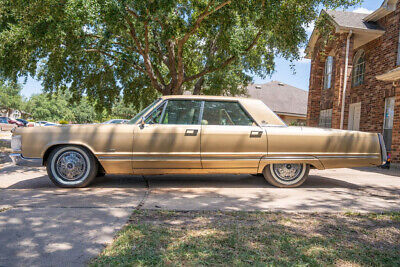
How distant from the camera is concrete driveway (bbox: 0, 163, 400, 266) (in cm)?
263

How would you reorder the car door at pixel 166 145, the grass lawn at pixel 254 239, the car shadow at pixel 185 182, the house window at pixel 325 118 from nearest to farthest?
the grass lawn at pixel 254 239 → the car door at pixel 166 145 → the car shadow at pixel 185 182 → the house window at pixel 325 118

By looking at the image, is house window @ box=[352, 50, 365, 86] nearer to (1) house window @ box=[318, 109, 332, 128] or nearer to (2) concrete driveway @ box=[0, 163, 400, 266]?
(1) house window @ box=[318, 109, 332, 128]

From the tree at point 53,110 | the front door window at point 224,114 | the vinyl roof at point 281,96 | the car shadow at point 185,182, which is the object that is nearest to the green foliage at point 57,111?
the tree at point 53,110

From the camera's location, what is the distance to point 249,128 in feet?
16.9

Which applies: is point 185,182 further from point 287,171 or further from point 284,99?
point 284,99

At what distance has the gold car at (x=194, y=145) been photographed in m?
4.95

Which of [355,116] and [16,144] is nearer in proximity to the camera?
[16,144]

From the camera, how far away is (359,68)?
1401 cm

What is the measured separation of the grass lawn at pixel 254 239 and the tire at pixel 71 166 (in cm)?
182

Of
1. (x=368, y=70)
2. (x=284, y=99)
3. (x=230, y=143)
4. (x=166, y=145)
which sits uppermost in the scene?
(x=284, y=99)

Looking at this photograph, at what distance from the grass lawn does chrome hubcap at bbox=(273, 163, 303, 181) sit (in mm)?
1717

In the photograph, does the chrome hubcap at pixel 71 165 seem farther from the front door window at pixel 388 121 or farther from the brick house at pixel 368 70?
the front door window at pixel 388 121

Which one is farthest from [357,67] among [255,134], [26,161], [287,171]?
[26,161]

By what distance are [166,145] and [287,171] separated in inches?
85.3
